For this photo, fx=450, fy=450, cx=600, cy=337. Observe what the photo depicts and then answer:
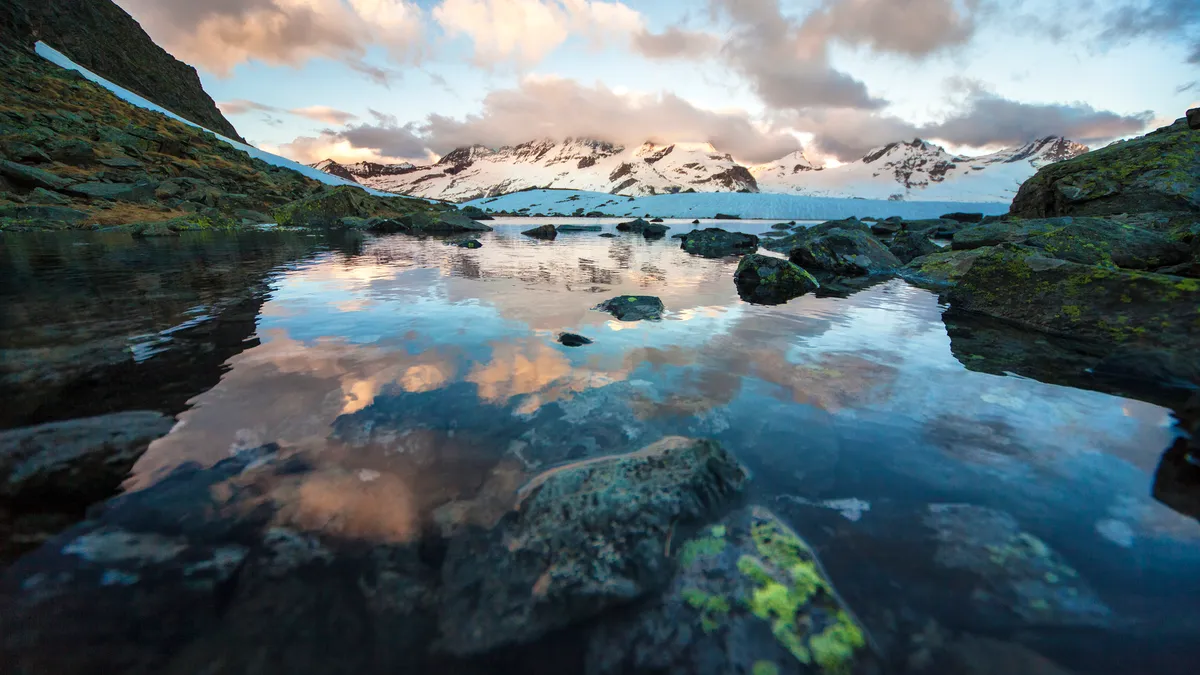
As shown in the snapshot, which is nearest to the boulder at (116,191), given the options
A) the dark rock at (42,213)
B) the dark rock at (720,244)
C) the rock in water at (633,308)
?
the dark rock at (42,213)

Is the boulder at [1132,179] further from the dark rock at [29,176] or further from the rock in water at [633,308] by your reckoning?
the dark rock at [29,176]

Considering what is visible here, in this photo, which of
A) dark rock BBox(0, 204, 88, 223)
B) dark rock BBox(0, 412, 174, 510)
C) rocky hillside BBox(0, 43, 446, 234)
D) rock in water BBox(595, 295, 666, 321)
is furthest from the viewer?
rocky hillside BBox(0, 43, 446, 234)

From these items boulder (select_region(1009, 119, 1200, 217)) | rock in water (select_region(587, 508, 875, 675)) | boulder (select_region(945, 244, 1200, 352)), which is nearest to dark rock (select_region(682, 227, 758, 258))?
boulder (select_region(1009, 119, 1200, 217))

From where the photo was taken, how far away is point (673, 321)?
281 inches

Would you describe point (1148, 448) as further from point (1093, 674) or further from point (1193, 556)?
point (1093, 674)

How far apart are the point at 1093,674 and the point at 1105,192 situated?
1811cm

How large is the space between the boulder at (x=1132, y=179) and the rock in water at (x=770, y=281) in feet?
31.0

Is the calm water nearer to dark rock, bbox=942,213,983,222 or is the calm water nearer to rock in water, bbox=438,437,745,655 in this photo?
rock in water, bbox=438,437,745,655

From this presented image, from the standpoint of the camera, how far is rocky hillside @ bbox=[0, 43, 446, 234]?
1051 inches

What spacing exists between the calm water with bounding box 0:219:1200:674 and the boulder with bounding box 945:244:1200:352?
4.56ft

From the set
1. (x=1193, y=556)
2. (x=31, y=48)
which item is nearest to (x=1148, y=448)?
(x=1193, y=556)

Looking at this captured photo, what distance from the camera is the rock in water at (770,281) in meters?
10.1

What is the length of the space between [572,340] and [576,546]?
142 inches

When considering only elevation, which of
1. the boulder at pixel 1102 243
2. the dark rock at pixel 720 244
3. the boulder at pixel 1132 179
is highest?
the boulder at pixel 1132 179
